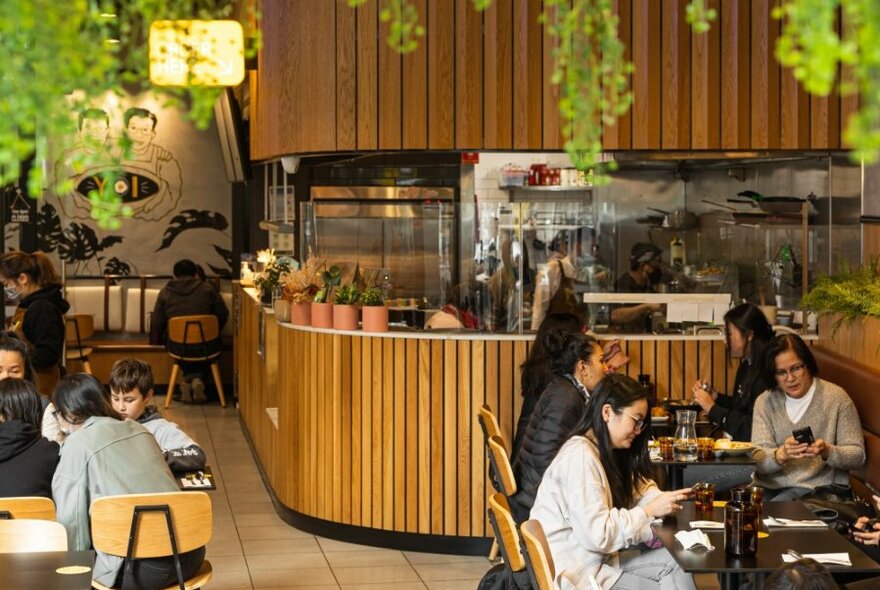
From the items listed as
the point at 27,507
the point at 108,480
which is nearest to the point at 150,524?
the point at 108,480

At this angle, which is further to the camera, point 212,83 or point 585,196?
point 585,196

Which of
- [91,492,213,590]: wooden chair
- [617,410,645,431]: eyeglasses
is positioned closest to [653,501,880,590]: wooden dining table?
[617,410,645,431]: eyeglasses

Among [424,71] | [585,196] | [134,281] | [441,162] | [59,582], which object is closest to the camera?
[59,582]

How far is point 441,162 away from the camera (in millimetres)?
11703

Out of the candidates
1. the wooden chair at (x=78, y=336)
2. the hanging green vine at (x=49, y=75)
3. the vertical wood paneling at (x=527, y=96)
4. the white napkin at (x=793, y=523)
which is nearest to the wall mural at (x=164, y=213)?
the wooden chair at (x=78, y=336)

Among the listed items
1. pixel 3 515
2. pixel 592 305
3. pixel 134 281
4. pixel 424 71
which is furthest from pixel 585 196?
pixel 134 281

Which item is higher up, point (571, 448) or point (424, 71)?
point (424, 71)

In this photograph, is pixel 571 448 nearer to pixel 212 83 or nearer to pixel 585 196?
pixel 212 83

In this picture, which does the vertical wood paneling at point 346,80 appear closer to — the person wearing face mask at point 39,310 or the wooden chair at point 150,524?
the person wearing face mask at point 39,310

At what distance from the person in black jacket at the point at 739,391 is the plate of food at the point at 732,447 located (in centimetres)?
36

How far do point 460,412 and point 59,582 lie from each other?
3644 millimetres

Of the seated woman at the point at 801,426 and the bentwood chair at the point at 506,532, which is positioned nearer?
the bentwood chair at the point at 506,532

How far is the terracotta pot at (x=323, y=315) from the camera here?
25.7 feet

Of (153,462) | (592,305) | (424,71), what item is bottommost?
(153,462)
